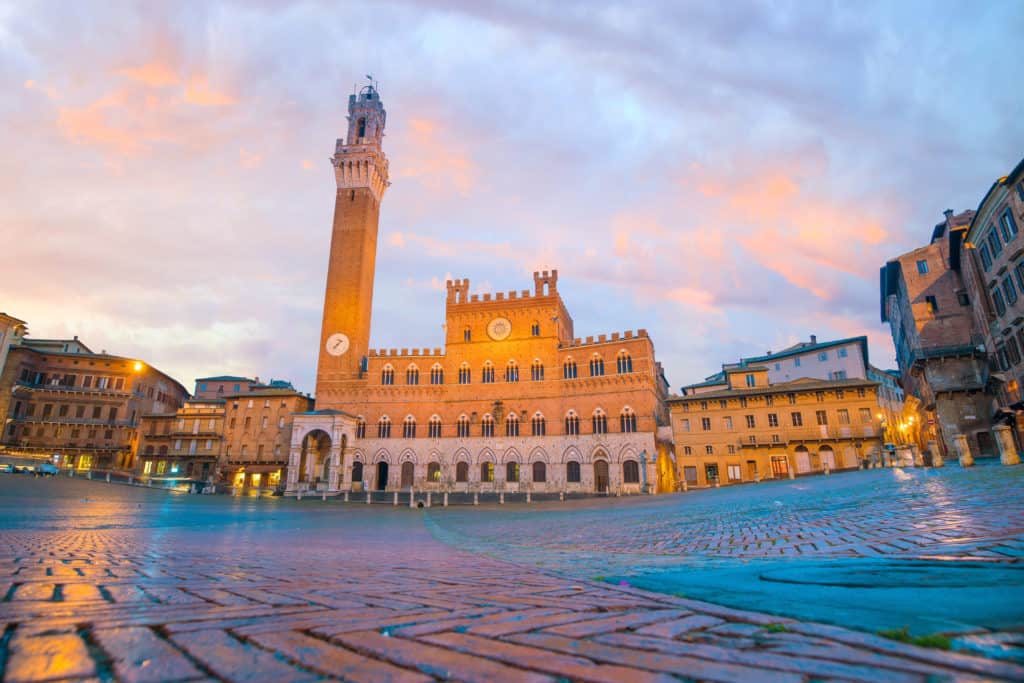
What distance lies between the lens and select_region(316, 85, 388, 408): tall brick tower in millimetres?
42750

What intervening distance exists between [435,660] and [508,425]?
38.6 meters

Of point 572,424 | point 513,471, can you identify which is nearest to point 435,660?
point 572,424

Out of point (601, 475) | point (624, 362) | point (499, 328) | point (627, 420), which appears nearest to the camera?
point (601, 475)

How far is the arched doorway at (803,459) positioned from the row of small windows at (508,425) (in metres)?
10.7

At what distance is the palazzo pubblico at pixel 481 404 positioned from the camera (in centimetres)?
3731

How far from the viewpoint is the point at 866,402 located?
108 feet

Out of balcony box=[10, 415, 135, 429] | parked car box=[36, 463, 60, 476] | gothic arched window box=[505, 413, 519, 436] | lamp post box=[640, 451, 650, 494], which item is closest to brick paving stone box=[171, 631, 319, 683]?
lamp post box=[640, 451, 650, 494]

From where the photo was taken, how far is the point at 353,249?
4522 centimetres

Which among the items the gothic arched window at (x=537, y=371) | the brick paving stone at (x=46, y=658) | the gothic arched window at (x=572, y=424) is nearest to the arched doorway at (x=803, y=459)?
the gothic arched window at (x=572, y=424)

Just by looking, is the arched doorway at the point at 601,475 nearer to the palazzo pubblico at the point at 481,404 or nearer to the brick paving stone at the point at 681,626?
the palazzo pubblico at the point at 481,404

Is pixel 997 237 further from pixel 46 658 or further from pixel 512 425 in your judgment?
pixel 46 658

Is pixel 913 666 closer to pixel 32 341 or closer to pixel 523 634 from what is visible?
pixel 523 634

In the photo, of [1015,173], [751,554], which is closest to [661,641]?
[751,554]

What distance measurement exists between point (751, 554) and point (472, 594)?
10.5 ft
